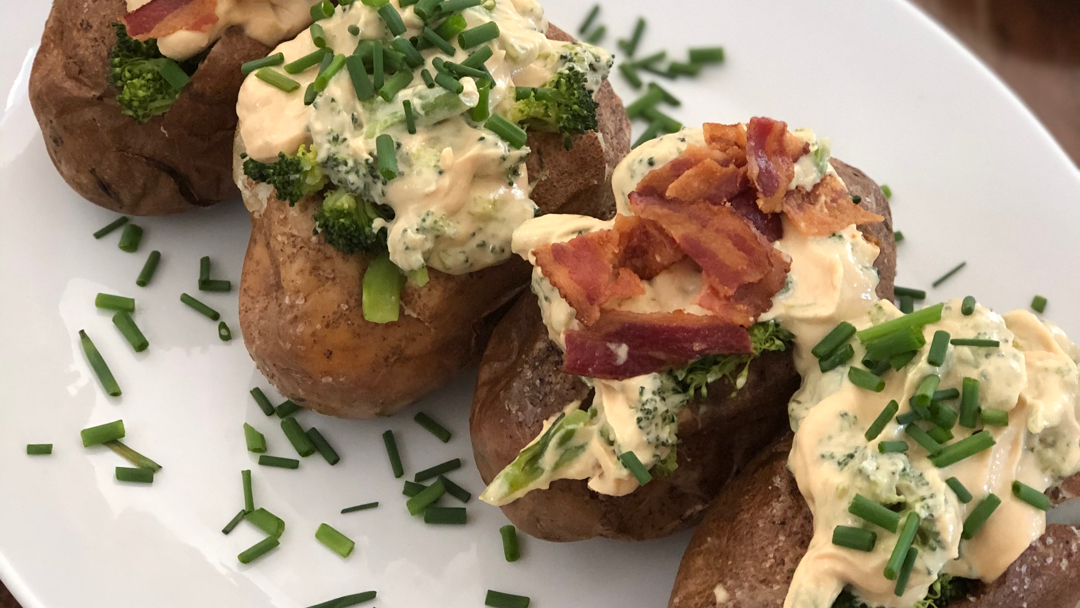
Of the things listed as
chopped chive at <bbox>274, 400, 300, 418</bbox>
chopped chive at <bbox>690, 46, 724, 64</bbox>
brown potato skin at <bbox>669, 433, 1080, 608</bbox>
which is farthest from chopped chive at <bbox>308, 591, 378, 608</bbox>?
chopped chive at <bbox>690, 46, 724, 64</bbox>

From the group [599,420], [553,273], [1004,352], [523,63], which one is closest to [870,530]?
[1004,352]

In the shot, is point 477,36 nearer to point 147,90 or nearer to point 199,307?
point 147,90

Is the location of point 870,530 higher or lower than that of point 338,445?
higher

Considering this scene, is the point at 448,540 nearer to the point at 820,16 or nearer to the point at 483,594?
the point at 483,594

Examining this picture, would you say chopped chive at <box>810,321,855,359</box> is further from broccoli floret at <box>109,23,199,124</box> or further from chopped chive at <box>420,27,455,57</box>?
broccoli floret at <box>109,23,199,124</box>

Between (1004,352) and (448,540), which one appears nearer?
(1004,352)

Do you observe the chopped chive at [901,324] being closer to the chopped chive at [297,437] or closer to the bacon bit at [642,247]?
the bacon bit at [642,247]

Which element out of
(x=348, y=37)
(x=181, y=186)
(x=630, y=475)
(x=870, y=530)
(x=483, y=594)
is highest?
(x=348, y=37)

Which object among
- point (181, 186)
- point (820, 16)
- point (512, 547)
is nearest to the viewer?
point (512, 547)
